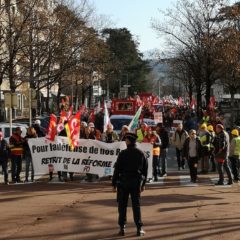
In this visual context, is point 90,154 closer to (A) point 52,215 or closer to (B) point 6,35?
(A) point 52,215

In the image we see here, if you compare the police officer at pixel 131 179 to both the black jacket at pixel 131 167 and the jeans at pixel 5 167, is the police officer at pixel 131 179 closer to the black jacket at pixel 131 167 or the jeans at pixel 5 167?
the black jacket at pixel 131 167

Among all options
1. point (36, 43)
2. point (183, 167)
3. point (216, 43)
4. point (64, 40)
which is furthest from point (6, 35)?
point (183, 167)

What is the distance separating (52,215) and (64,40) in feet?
91.8

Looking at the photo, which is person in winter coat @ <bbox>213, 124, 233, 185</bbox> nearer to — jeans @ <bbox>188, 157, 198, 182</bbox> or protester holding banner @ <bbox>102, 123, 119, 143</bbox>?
jeans @ <bbox>188, 157, 198, 182</bbox>

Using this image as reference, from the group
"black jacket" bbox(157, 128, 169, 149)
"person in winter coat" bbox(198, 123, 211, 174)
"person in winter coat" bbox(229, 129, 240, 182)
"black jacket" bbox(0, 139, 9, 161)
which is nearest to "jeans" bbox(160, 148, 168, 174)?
"black jacket" bbox(157, 128, 169, 149)

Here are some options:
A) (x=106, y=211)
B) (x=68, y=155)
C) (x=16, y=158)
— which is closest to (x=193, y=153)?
(x=68, y=155)

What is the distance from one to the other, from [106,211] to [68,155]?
5.63 meters

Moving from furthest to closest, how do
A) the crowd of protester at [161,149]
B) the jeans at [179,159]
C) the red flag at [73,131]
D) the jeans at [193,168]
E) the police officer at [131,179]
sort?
1. the jeans at [179,159]
2. the red flag at [73,131]
3. the jeans at [193,168]
4. the crowd of protester at [161,149]
5. the police officer at [131,179]

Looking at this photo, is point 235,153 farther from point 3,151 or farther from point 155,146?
point 3,151

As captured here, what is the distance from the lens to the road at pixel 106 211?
30.4 ft

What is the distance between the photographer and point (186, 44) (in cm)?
5062

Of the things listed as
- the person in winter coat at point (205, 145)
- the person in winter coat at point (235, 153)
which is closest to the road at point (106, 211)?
the person in winter coat at point (235, 153)

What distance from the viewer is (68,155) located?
16.8 metres

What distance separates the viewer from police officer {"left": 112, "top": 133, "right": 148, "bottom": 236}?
902cm
